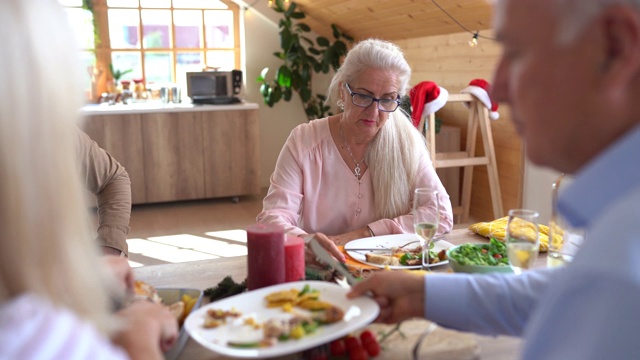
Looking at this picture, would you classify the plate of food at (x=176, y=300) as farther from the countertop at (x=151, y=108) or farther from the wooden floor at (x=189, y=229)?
the countertop at (x=151, y=108)

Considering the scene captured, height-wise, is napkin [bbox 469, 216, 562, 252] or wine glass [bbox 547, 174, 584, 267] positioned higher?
wine glass [bbox 547, 174, 584, 267]

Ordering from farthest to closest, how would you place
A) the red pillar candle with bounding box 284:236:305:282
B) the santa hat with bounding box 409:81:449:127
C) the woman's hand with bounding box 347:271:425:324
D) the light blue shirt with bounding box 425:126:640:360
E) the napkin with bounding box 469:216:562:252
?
1. the santa hat with bounding box 409:81:449:127
2. the napkin with bounding box 469:216:562:252
3. the red pillar candle with bounding box 284:236:305:282
4. the woman's hand with bounding box 347:271:425:324
5. the light blue shirt with bounding box 425:126:640:360

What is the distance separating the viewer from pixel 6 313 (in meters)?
0.72

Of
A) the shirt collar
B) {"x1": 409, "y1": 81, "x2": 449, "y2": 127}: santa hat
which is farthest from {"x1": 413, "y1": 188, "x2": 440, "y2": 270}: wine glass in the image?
{"x1": 409, "y1": 81, "x2": 449, "y2": 127}: santa hat

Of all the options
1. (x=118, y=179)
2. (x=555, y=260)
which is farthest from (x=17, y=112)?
(x=118, y=179)

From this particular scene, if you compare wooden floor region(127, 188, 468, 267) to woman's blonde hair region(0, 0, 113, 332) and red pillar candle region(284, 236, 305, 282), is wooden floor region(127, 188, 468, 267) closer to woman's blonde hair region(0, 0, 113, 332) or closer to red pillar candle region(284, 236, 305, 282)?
red pillar candle region(284, 236, 305, 282)

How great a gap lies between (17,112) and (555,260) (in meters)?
1.19

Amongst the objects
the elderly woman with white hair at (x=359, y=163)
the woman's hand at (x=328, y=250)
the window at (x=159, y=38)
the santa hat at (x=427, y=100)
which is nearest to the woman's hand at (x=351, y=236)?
the elderly woman with white hair at (x=359, y=163)

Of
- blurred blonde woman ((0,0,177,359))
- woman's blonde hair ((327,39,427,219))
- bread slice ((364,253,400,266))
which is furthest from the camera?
woman's blonde hair ((327,39,427,219))

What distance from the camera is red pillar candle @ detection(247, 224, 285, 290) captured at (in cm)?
131

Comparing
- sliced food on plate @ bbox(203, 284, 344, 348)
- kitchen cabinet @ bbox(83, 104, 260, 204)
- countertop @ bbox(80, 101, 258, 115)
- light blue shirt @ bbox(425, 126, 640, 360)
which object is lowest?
kitchen cabinet @ bbox(83, 104, 260, 204)

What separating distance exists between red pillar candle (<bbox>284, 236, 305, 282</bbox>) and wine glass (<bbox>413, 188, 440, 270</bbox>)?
1.14 ft

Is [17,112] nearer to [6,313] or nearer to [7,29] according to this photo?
[7,29]

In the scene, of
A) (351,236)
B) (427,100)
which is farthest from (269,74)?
(351,236)
